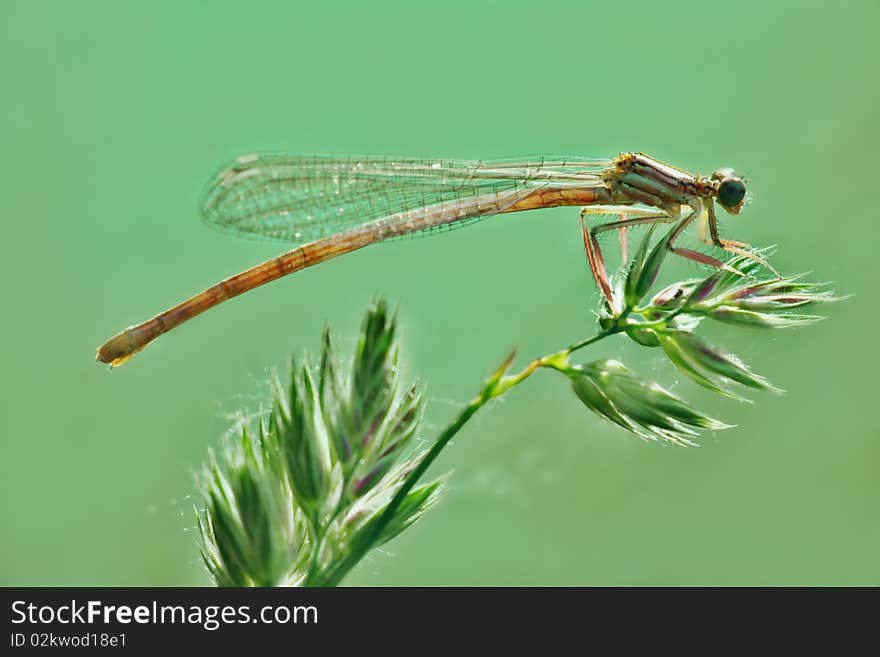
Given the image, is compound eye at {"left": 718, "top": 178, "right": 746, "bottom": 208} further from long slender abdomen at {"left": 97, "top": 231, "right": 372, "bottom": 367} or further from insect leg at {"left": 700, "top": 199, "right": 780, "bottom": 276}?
long slender abdomen at {"left": 97, "top": 231, "right": 372, "bottom": 367}

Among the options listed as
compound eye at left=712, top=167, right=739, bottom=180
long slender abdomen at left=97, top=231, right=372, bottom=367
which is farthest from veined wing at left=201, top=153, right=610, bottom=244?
compound eye at left=712, top=167, right=739, bottom=180

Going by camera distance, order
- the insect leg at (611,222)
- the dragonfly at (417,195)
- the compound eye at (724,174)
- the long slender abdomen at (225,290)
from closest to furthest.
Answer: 1. the insect leg at (611,222)
2. the long slender abdomen at (225,290)
3. the dragonfly at (417,195)
4. the compound eye at (724,174)

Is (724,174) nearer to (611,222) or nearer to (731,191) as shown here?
(731,191)

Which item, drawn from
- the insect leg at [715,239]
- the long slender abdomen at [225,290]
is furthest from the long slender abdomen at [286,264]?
the insect leg at [715,239]

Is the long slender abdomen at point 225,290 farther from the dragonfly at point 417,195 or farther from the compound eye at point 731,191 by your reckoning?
the compound eye at point 731,191

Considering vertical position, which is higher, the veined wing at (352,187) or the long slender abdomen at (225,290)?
the veined wing at (352,187)

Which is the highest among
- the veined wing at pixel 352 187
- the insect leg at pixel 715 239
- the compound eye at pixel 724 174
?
the veined wing at pixel 352 187

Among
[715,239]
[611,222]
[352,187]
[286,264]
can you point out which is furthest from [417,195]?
[715,239]
